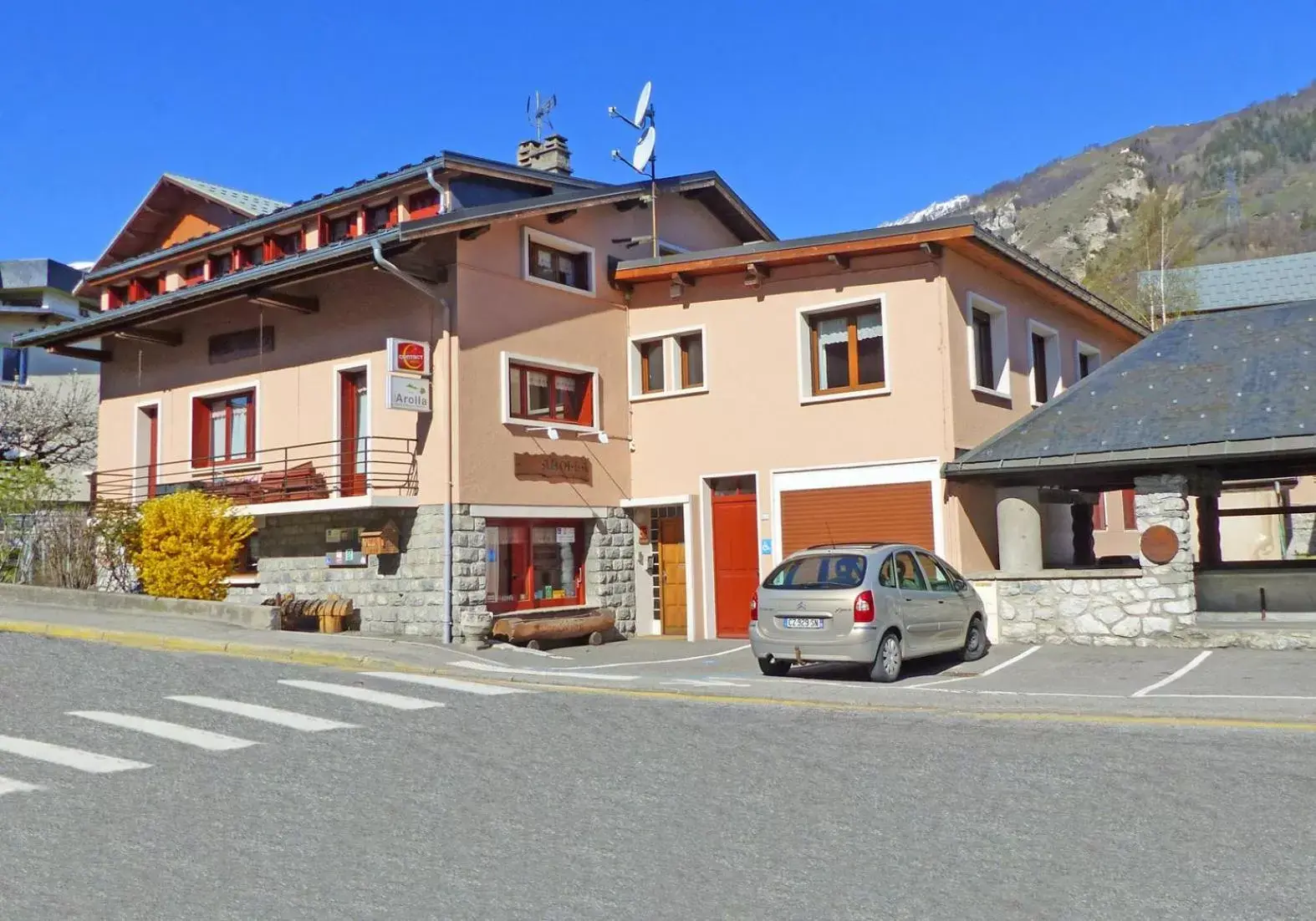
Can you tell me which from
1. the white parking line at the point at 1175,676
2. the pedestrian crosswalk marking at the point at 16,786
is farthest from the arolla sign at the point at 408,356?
the white parking line at the point at 1175,676

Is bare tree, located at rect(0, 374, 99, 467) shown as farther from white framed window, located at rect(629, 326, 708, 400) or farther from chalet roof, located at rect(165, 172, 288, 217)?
white framed window, located at rect(629, 326, 708, 400)

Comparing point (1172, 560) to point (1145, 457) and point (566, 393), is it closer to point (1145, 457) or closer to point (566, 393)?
point (1145, 457)

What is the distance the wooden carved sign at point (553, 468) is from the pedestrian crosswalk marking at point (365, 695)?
7583 mm

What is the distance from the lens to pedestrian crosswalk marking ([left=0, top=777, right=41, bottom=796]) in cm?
756

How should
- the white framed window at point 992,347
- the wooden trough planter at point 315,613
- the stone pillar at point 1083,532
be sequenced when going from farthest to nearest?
the stone pillar at point 1083,532, the white framed window at point 992,347, the wooden trough planter at point 315,613

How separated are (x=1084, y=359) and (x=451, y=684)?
18663 millimetres

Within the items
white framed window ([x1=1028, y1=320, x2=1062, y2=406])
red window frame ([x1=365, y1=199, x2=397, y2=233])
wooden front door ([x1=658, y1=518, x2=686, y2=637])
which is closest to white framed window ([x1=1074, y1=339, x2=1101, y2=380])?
A: white framed window ([x1=1028, y1=320, x2=1062, y2=406])

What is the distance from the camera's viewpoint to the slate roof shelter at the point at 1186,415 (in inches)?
643

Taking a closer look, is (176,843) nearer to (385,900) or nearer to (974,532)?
(385,900)

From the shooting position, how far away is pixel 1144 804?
711cm

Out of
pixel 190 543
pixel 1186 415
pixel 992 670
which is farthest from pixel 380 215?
pixel 1186 415

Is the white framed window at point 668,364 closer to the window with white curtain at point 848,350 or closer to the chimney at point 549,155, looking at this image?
the window with white curtain at point 848,350

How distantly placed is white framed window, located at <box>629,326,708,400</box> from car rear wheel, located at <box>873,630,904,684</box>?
8.04 metres

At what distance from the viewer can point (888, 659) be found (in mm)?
13914
